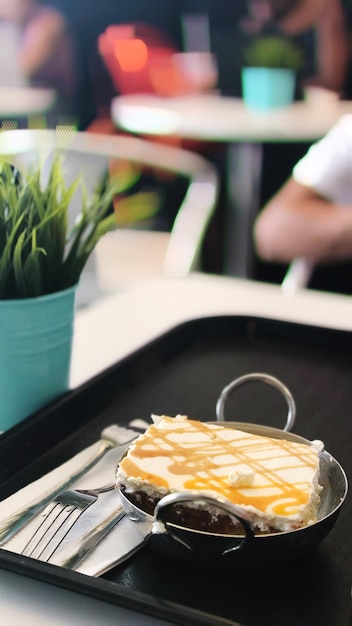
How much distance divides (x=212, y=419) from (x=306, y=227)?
32.9 inches

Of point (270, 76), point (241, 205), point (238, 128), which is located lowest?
point (241, 205)

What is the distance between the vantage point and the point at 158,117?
1831mm

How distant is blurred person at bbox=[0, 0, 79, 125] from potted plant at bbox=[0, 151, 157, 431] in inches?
88.6

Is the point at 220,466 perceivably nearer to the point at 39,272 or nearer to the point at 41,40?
the point at 39,272

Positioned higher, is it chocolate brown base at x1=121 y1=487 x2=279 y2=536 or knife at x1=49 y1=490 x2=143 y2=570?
chocolate brown base at x1=121 y1=487 x2=279 y2=536

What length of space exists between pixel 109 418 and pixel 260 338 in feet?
0.70

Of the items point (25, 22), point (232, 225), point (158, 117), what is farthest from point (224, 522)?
point (25, 22)

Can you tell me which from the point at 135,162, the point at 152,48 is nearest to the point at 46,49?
the point at 152,48

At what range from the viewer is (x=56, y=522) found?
39cm

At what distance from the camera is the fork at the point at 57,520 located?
1.20 feet

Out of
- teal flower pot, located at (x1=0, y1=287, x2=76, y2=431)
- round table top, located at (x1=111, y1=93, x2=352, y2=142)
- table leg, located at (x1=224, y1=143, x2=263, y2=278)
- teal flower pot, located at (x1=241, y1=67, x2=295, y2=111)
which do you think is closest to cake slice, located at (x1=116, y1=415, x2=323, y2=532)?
teal flower pot, located at (x1=0, y1=287, x2=76, y2=431)

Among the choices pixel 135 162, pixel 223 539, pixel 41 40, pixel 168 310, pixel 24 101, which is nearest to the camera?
pixel 223 539

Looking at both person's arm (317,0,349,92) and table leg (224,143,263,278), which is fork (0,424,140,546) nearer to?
table leg (224,143,263,278)

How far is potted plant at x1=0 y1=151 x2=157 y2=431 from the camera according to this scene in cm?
49
